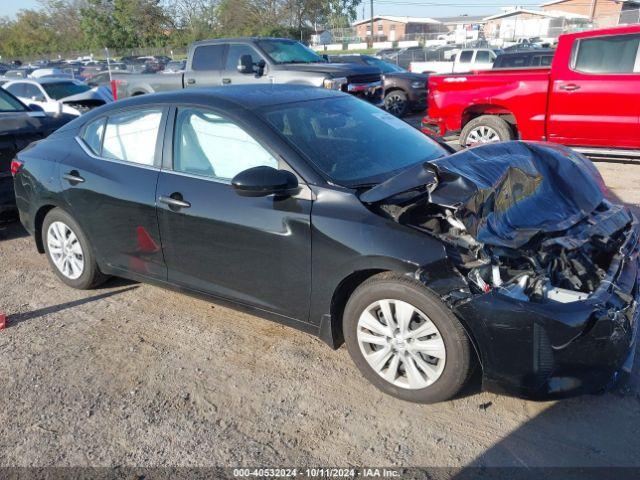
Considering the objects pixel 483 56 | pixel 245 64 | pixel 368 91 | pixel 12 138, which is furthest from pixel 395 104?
pixel 12 138

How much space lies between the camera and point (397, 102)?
1494cm

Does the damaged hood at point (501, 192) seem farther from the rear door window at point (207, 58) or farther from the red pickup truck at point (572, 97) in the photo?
the rear door window at point (207, 58)

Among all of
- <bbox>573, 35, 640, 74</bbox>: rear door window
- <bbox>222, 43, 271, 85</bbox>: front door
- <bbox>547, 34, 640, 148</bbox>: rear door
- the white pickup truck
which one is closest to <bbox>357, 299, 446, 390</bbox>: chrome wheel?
<bbox>547, 34, 640, 148</bbox>: rear door

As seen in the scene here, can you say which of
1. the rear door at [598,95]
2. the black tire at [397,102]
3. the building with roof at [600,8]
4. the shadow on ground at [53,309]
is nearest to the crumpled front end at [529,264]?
the shadow on ground at [53,309]

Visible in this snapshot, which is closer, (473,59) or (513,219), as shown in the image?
(513,219)

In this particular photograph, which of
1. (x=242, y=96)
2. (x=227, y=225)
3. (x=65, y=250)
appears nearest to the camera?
(x=227, y=225)

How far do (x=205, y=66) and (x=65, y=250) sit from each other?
748 centimetres

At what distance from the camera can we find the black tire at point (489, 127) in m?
8.31

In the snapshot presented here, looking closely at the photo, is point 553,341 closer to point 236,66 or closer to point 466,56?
point 236,66

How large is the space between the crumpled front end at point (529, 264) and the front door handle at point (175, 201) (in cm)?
128

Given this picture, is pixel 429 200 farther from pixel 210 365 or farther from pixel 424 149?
pixel 210 365

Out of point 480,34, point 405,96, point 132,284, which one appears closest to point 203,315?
point 132,284

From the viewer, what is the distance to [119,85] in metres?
11.9

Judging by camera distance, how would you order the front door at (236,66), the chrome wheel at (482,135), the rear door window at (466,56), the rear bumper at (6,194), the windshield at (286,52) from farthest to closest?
the rear door window at (466,56) < the windshield at (286,52) < the front door at (236,66) < the chrome wheel at (482,135) < the rear bumper at (6,194)
